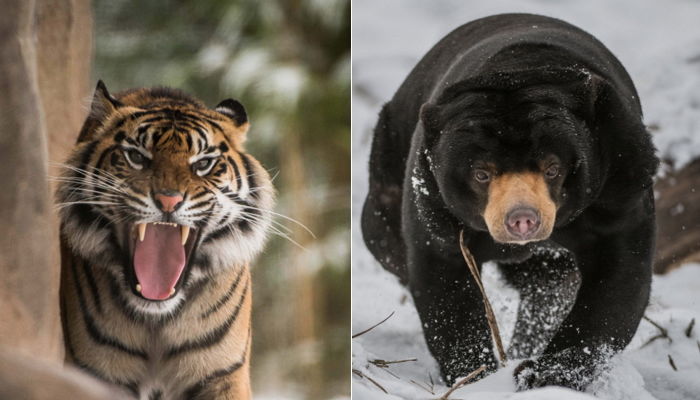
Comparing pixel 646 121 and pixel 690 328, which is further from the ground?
pixel 646 121

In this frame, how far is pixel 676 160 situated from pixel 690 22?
11.2 inches

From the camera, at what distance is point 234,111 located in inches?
63.1

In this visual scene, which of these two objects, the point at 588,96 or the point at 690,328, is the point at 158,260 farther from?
the point at 690,328

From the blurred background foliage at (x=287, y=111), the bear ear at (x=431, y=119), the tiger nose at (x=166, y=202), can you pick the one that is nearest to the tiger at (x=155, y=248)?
the tiger nose at (x=166, y=202)

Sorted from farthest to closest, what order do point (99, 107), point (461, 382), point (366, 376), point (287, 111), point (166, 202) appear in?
point (287, 111) < point (366, 376) < point (461, 382) < point (99, 107) < point (166, 202)

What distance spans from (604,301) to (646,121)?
33cm

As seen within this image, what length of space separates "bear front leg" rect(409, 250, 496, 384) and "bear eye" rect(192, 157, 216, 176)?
18.9 inches

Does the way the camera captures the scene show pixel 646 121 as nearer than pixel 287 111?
Yes

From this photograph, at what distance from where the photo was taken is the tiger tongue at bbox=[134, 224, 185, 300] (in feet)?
4.73

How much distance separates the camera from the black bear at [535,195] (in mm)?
1591

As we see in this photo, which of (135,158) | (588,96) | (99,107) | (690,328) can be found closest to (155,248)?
(135,158)

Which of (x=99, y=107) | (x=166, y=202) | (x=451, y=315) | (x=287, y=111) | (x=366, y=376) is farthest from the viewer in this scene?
(x=287, y=111)

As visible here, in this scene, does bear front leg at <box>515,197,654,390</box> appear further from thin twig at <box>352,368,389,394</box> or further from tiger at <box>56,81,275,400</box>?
tiger at <box>56,81,275,400</box>

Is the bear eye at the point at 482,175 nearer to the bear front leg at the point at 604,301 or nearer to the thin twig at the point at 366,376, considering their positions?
the bear front leg at the point at 604,301
